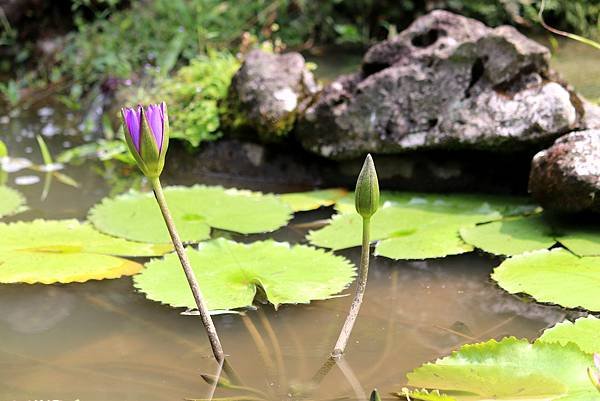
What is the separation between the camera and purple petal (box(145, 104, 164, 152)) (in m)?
1.34

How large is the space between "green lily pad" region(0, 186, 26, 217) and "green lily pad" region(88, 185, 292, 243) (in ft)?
0.93

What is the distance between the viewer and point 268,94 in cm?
308

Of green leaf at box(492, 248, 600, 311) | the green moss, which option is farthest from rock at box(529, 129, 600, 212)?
the green moss

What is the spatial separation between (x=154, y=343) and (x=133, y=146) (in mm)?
600

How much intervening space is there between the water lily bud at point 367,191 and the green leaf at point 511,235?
0.87 meters

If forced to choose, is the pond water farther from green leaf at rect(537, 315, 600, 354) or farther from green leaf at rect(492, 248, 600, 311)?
green leaf at rect(537, 315, 600, 354)

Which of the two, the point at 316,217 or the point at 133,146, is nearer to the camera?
the point at 133,146

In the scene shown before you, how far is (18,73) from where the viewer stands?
535cm

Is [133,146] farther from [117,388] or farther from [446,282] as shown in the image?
[446,282]

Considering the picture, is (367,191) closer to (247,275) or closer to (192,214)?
(247,275)

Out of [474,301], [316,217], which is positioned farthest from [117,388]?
[316,217]

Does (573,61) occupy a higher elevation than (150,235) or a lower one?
higher

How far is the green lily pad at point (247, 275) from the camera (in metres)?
1.84

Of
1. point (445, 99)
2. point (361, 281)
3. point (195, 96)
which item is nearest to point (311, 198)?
point (445, 99)
